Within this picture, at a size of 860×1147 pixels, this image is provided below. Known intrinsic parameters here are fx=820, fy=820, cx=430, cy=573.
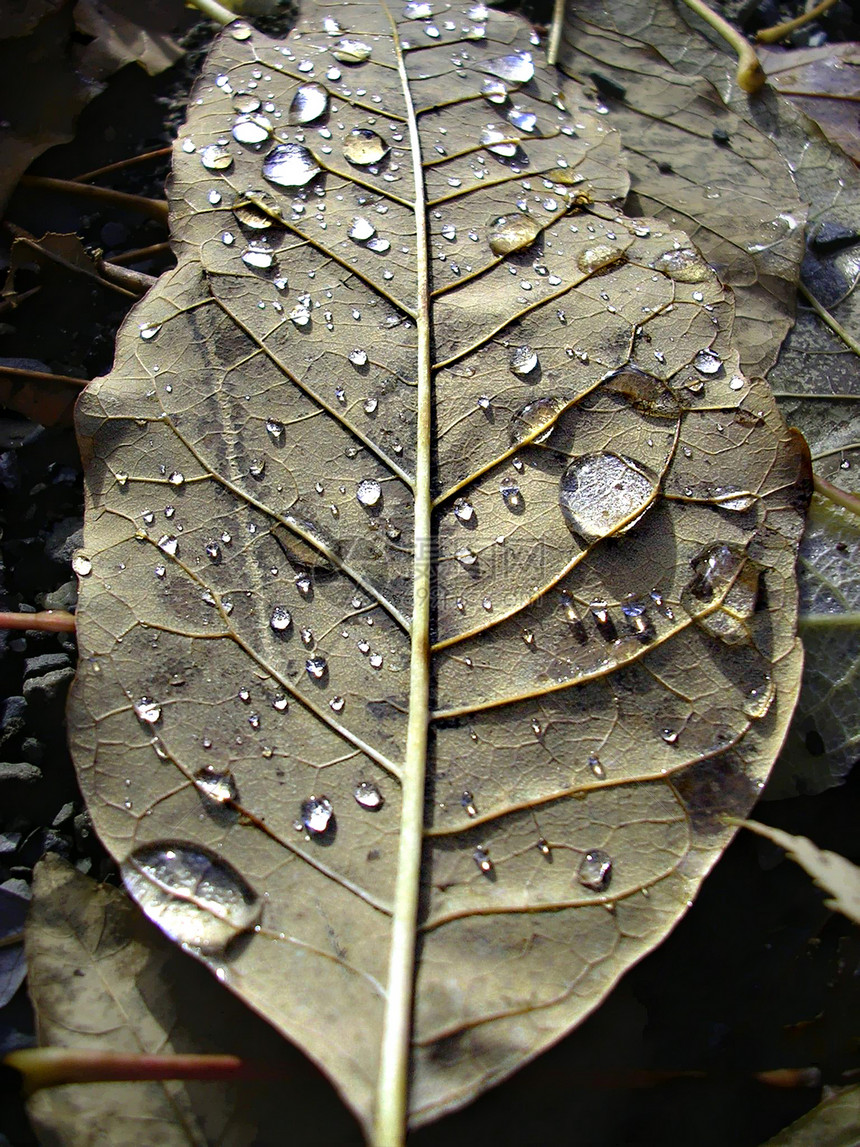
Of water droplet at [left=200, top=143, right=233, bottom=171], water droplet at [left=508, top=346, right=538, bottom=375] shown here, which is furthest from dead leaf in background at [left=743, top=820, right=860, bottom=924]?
water droplet at [left=200, top=143, right=233, bottom=171]

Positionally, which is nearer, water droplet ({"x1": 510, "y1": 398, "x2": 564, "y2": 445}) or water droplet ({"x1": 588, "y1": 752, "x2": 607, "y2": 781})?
water droplet ({"x1": 588, "y1": 752, "x2": 607, "y2": 781})

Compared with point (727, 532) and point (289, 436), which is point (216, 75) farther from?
point (727, 532)

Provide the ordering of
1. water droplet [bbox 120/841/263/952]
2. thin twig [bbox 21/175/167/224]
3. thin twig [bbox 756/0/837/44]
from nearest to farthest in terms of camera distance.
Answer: water droplet [bbox 120/841/263/952] → thin twig [bbox 21/175/167/224] → thin twig [bbox 756/0/837/44]

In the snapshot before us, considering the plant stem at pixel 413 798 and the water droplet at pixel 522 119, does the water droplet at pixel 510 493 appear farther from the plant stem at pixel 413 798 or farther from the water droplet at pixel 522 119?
the water droplet at pixel 522 119

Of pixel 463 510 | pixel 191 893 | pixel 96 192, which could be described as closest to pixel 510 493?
pixel 463 510

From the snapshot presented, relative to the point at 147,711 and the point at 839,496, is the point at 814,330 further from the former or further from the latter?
the point at 147,711

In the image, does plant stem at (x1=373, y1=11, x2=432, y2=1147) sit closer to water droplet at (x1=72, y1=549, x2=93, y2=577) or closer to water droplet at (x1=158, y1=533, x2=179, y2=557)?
water droplet at (x1=158, y1=533, x2=179, y2=557)
